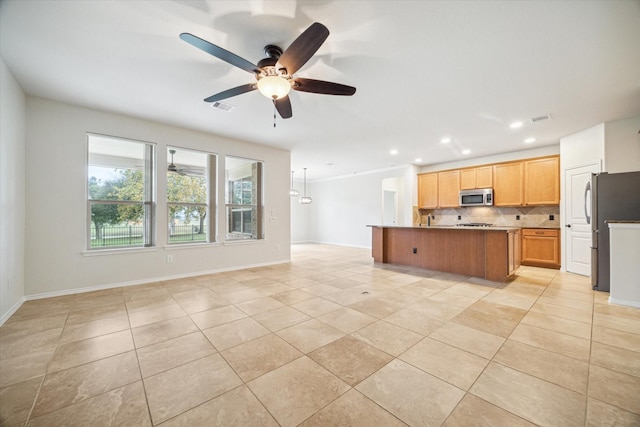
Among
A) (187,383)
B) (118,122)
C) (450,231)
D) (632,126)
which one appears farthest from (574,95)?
(118,122)

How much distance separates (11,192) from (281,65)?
357cm

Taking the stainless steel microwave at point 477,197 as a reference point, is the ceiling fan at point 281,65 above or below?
above

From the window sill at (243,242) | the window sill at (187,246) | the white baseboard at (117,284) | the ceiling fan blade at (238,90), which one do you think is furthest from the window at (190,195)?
the ceiling fan blade at (238,90)

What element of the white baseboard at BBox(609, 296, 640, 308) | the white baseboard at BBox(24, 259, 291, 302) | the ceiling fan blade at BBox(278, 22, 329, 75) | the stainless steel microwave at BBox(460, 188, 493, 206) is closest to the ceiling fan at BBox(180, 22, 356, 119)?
the ceiling fan blade at BBox(278, 22, 329, 75)

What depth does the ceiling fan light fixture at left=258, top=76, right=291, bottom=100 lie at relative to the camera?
7.39 feet

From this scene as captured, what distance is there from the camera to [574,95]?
11.1 ft

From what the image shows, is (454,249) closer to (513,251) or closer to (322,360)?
(513,251)

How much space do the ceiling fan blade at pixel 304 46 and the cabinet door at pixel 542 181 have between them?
6.24 meters

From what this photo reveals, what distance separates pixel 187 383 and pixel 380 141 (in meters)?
5.22

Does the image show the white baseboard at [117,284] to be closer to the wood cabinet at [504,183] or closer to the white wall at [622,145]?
the wood cabinet at [504,183]

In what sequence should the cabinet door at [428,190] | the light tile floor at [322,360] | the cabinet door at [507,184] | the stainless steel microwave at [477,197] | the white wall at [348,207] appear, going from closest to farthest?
the light tile floor at [322,360] < the cabinet door at [507,184] < the stainless steel microwave at [477,197] < the cabinet door at [428,190] < the white wall at [348,207]

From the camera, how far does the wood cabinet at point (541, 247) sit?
5.39 meters

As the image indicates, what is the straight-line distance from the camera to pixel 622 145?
4.16 meters

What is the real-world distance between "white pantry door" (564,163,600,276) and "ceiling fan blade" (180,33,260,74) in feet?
19.1
